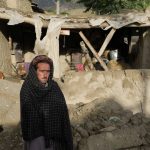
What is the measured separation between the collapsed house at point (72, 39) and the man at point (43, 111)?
8.75 metres

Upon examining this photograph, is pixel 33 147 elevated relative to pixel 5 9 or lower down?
lower down

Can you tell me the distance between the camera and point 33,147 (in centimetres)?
383

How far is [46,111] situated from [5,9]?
9330mm

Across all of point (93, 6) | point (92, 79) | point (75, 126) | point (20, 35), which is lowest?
point (75, 126)

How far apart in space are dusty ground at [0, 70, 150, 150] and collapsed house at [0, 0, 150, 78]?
2.32 m

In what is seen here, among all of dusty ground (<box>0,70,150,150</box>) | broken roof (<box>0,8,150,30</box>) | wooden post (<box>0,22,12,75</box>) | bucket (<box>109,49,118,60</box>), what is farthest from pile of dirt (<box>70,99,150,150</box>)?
bucket (<box>109,49,118,60</box>)

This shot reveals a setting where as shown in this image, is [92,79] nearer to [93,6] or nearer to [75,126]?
[75,126]

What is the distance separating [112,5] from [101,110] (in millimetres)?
17099

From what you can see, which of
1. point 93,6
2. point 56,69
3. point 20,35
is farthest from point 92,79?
point 93,6

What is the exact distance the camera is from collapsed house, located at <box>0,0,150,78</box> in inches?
505

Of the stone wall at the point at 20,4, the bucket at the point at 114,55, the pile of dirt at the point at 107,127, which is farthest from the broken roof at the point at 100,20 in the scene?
the pile of dirt at the point at 107,127

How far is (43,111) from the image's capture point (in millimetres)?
3773

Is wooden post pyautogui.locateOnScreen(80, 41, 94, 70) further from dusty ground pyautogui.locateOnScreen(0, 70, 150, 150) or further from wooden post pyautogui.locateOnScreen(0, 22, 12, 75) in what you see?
dusty ground pyautogui.locateOnScreen(0, 70, 150, 150)

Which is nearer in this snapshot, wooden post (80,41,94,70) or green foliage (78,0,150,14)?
wooden post (80,41,94,70)
